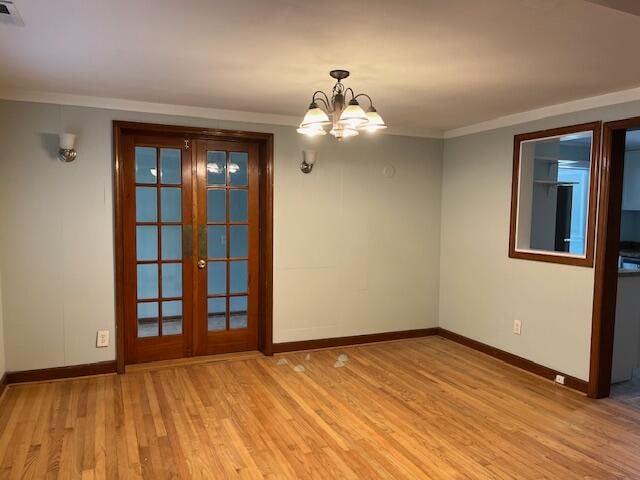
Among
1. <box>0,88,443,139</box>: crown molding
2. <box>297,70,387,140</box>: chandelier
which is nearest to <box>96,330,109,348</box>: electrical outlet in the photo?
<box>0,88,443,139</box>: crown molding

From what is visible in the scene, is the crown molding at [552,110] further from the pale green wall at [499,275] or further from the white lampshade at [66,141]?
the white lampshade at [66,141]

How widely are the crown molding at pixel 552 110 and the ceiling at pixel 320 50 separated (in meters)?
0.10

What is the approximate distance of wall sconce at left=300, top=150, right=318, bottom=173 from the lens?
4.50 meters

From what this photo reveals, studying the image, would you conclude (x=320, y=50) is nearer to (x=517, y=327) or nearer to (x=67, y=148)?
(x=67, y=148)

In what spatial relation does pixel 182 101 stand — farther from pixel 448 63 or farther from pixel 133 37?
pixel 448 63

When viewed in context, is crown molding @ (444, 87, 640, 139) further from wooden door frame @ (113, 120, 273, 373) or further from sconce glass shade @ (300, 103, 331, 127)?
sconce glass shade @ (300, 103, 331, 127)

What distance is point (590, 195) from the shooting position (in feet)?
11.9

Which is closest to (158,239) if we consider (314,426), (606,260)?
(314,426)

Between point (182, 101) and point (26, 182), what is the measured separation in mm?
1372

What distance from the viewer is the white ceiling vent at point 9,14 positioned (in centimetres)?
205

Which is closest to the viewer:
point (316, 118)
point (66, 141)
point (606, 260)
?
point (316, 118)

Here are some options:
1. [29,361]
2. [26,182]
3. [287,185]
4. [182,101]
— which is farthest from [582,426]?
[26,182]

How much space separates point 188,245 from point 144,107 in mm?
1269

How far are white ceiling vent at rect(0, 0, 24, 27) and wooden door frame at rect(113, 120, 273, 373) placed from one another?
1681 millimetres
